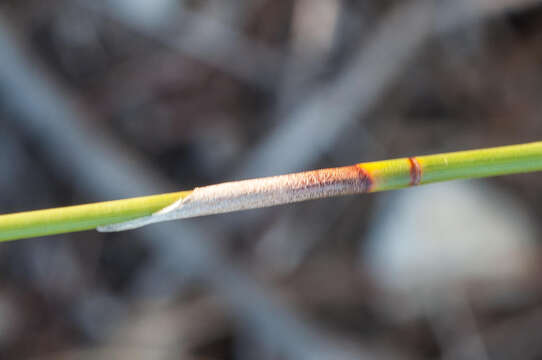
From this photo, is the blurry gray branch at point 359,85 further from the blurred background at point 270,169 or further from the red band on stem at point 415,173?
the red band on stem at point 415,173

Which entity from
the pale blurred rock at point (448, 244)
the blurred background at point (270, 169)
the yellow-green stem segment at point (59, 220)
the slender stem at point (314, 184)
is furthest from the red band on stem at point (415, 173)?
the pale blurred rock at point (448, 244)

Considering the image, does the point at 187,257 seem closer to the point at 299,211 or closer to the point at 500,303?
the point at 299,211

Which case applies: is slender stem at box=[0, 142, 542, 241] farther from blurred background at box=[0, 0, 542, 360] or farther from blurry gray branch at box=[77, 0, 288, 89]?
blurry gray branch at box=[77, 0, 288, 89]

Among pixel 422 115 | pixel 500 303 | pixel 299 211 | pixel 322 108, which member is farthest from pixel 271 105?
pixel 500 303

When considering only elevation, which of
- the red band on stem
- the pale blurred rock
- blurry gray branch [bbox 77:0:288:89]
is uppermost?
blurry gray branch [bbox 77:0:288:89]

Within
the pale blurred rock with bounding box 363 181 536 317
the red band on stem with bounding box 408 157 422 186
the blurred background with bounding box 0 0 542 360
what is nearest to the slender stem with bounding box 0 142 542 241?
the red band on stem with bounding box 408 157 422 186

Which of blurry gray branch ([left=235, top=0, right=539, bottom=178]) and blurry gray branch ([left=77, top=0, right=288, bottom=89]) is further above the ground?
blurry gray branch ([left=77, top=0, right=288, bottom=89])
